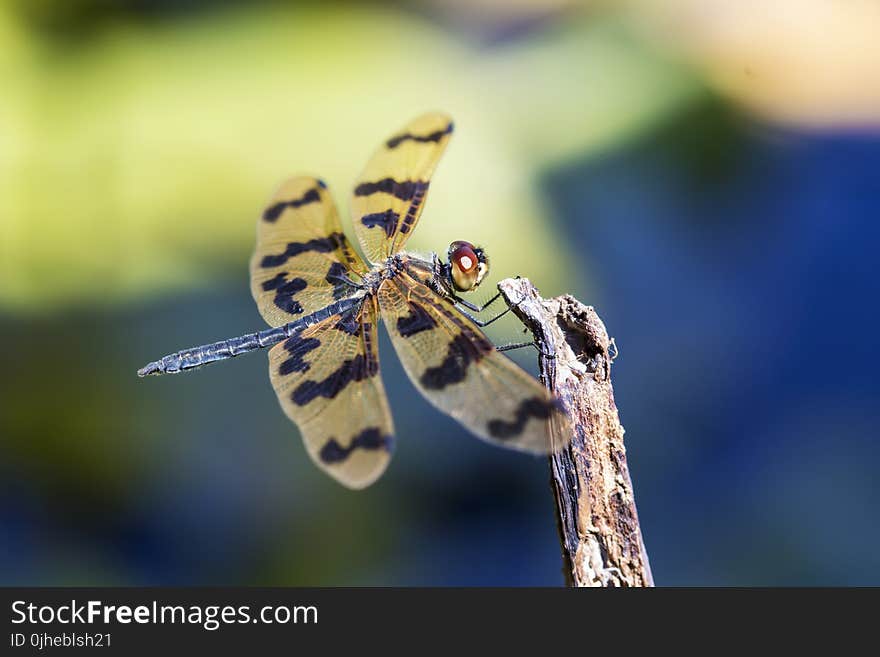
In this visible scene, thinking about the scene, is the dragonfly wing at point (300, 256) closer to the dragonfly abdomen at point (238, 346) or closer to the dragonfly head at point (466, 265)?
the dragonfly abdomen at point (238, 346)

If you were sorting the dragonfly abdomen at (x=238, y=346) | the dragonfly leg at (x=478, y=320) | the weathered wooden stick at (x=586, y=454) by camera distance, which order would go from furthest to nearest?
the dragonfly abdomen at (x=238, y=346) → the dragonfly leg at (x=478, y=320) → the weathered wooden stick at (x=586, y=454)

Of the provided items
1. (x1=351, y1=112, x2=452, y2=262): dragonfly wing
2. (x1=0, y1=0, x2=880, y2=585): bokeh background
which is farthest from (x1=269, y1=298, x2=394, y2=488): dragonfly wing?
(x1=0, y1=0, x2=880, y2=585): bokeh background

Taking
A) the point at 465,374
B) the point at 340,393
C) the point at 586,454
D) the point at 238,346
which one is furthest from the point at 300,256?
the point at 586,454

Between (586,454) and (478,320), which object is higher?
(478,320)

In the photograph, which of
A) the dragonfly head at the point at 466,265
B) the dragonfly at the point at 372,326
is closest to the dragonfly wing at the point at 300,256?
the dragonfly at the point at 372,326

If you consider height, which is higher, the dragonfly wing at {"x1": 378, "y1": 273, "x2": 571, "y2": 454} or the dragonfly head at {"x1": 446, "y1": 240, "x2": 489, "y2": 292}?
the dragonfly head at {"x1": 446, "y1": 240, "x2": 489, "y2": 292}

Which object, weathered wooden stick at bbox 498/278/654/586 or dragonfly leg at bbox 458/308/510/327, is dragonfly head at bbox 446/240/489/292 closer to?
dragonfly leg at bbox 458/308/510/327

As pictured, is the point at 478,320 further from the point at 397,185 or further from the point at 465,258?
the point at 397,185
